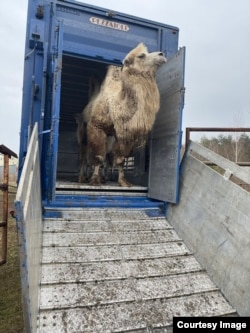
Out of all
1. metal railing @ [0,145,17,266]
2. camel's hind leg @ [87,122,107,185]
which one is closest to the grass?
metal railing @ [0,145,17,266]

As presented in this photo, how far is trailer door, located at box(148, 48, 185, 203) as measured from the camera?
14.3ft

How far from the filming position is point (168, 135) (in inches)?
183

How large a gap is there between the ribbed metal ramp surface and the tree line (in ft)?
62.8

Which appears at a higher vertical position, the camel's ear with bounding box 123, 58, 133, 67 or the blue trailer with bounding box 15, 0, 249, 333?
the camel's ear with bounding box 123, 58, 133, 67

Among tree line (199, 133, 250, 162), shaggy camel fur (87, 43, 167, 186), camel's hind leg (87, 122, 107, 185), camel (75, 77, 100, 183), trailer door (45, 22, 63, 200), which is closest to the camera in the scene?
trailer door (45, 22, 63, 200)

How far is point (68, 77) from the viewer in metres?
6.91

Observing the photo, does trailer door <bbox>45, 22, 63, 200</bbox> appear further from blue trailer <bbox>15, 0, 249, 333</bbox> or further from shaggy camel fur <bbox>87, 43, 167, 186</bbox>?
shaggy camel fur <bbox>87, 43, 167, 186</bbox>

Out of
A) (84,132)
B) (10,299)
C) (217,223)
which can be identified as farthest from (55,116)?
(84,132)

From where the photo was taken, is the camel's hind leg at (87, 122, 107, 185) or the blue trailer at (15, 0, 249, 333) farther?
the camel's hind leg at (87, 122, 107, 185)

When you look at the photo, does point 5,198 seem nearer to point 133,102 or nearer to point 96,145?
point 96,145

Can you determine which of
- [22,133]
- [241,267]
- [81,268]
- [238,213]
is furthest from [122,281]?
[22,133]

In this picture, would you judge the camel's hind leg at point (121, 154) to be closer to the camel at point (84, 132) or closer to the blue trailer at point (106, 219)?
the blue trailer at point (106, 219)

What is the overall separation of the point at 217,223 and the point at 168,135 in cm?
158

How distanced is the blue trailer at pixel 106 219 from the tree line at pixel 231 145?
18015 mm
